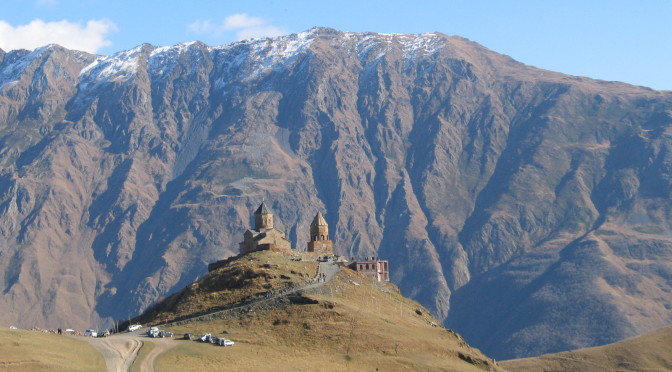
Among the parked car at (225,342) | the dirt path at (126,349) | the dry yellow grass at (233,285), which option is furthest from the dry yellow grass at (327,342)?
the dry yellow grass at (233,285)

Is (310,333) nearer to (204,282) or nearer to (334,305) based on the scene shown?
(334,305)

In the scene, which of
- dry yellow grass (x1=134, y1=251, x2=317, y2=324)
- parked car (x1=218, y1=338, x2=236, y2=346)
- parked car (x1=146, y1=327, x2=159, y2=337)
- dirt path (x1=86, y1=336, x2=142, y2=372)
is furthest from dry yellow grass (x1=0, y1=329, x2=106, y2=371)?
dry yellow grass (x1=134, y1=251, x2=317, y2=324)

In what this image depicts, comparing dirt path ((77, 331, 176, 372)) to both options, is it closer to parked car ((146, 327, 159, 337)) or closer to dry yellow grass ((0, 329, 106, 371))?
parked car ((146, 327, 159, 337))

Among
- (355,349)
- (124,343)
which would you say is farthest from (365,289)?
(124,343)

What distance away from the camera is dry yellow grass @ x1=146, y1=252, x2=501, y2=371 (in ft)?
446

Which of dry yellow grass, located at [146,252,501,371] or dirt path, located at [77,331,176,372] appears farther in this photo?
dry yellow grass, located at [146,252,501,371]

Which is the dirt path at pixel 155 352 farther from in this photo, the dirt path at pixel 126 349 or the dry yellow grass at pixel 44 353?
the dry yellow grass at pixel 44 353

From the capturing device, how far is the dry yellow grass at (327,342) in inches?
5349

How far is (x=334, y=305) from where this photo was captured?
160m

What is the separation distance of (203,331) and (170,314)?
19669 millimetres

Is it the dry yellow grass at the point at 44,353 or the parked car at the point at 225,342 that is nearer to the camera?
the dry yellow grass at the point at 44,353

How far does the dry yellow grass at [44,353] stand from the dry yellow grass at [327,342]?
892cm

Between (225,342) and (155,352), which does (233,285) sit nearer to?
(225,342)

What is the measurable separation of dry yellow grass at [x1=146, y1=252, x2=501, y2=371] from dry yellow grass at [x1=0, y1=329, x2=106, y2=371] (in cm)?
892
